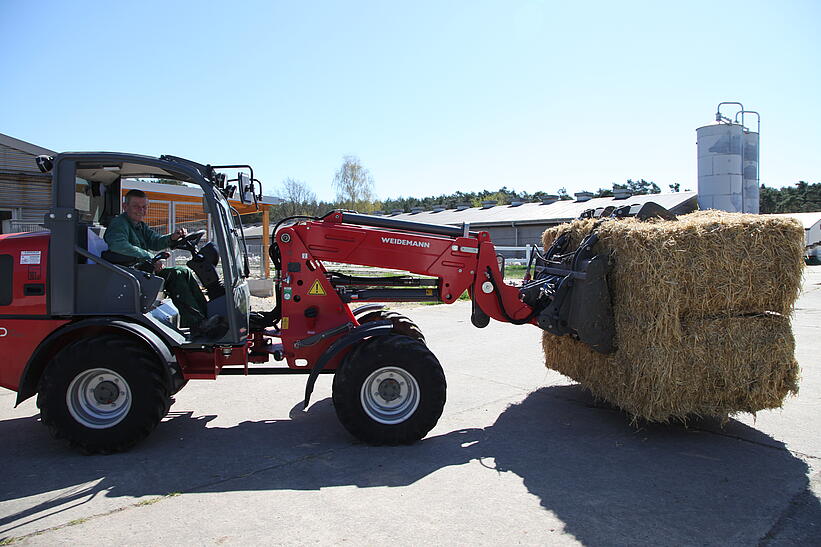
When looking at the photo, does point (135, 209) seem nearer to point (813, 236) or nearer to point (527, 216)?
point (527, 216)

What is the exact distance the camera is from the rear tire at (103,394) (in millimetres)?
4703

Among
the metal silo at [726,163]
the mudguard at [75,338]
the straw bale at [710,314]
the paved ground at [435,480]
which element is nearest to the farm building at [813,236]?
the metal silo at [726,163]

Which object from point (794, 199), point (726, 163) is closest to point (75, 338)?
point (726, 163)

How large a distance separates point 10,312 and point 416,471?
143 inches

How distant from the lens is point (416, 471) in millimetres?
4383

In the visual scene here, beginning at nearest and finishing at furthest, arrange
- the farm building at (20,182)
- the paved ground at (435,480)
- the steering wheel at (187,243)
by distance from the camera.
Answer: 1. the paved ground at (435,480)
2. the steering wheel at (187,243)
3. the farm building at (20,182)

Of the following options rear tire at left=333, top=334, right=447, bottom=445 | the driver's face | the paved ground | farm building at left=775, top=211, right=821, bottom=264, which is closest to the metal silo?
the paved ground

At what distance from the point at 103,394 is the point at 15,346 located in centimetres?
83

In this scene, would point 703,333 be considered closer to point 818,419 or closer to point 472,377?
point 818,419

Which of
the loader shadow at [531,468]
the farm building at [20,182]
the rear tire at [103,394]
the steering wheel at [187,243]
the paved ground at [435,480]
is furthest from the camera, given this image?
the farm building at [20,182]

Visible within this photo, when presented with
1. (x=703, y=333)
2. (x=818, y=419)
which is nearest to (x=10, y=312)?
(x=703, y=333)

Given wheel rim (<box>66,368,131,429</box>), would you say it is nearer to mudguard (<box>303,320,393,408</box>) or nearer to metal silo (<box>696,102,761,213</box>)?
mudguard (<box>303,320,393,408</box>)

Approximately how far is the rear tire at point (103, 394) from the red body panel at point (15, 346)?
0.27 metres

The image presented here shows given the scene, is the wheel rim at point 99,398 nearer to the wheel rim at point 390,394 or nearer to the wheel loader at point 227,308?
the wheel loader at point 227,308
